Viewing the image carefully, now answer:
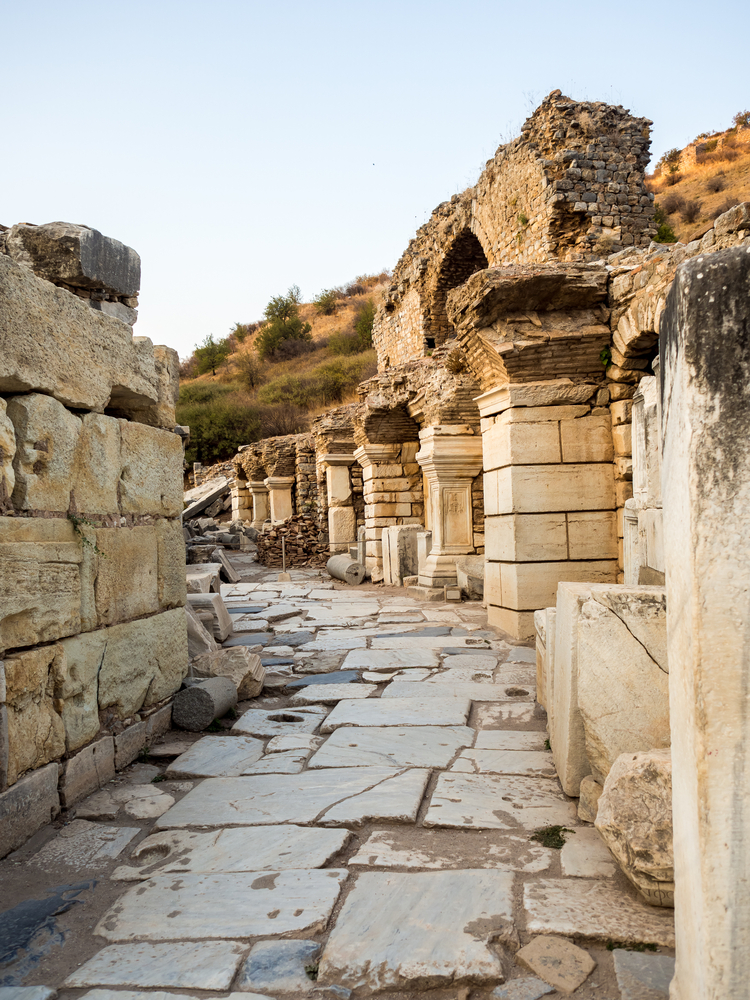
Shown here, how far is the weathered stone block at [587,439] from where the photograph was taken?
5984mm

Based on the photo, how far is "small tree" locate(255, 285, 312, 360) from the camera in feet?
129

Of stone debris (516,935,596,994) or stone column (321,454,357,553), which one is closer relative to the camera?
stone debris (516,935,596,994)

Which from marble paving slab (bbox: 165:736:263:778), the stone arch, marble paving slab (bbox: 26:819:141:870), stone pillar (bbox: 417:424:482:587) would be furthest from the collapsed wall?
the stone arch

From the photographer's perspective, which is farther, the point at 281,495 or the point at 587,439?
the point at 281,495

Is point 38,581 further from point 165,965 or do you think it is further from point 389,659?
point 389,659

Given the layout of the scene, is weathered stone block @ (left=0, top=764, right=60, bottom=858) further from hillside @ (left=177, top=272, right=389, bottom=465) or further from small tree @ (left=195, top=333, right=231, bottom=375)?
small tree @ (left=195, top=333, right=231, bottom=375)

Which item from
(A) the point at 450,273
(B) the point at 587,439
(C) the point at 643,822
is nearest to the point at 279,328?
(A) the point at 450,273

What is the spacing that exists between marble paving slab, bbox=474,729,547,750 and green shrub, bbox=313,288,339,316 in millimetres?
42908

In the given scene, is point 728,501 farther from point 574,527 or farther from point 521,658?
point 574,527

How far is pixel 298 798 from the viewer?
290 cm

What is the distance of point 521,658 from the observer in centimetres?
534

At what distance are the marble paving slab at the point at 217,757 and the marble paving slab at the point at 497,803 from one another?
264 mm

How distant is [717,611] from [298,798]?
7.10 ft

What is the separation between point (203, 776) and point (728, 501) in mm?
2775
